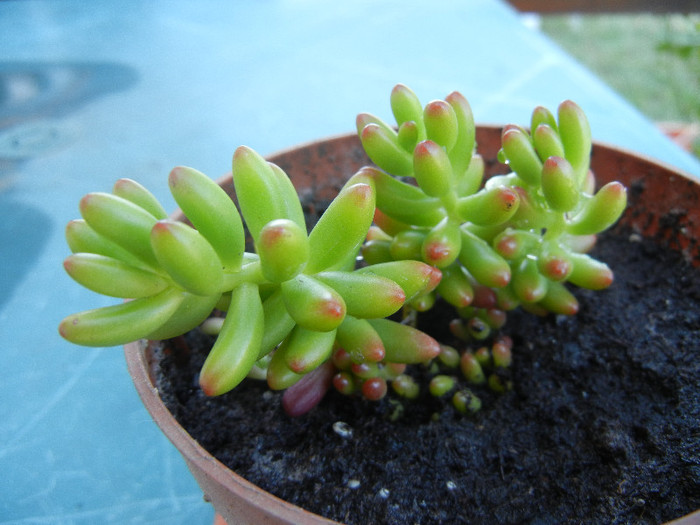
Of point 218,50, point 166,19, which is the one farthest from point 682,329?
point 166,19

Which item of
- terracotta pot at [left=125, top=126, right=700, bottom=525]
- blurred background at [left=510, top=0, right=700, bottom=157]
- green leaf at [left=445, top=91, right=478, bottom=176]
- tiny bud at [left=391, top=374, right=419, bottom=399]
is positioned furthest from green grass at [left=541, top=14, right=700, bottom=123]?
tiny bud at [left=391, top=374, right=419, bottom=399]

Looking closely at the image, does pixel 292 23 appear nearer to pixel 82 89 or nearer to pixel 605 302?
pixel 82 89

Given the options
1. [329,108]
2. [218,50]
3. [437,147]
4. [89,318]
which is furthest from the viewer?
[218,50]

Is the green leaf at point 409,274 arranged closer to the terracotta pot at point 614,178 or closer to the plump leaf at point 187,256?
the plump leaf at point 187,256

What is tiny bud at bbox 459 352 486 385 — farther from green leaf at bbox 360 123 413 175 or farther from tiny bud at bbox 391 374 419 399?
green leaf at bbox 360 123 413 175

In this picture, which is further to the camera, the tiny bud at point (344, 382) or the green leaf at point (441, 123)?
the tiny bud at point (344, 382)

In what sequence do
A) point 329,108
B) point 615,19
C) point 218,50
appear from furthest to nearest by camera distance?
point 615,19 → point 218,50 → point 329,108

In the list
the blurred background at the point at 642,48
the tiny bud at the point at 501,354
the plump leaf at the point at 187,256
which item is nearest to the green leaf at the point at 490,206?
the tiny bud at the point at 501,354

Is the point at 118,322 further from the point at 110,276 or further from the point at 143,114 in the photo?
the point at 143,114
